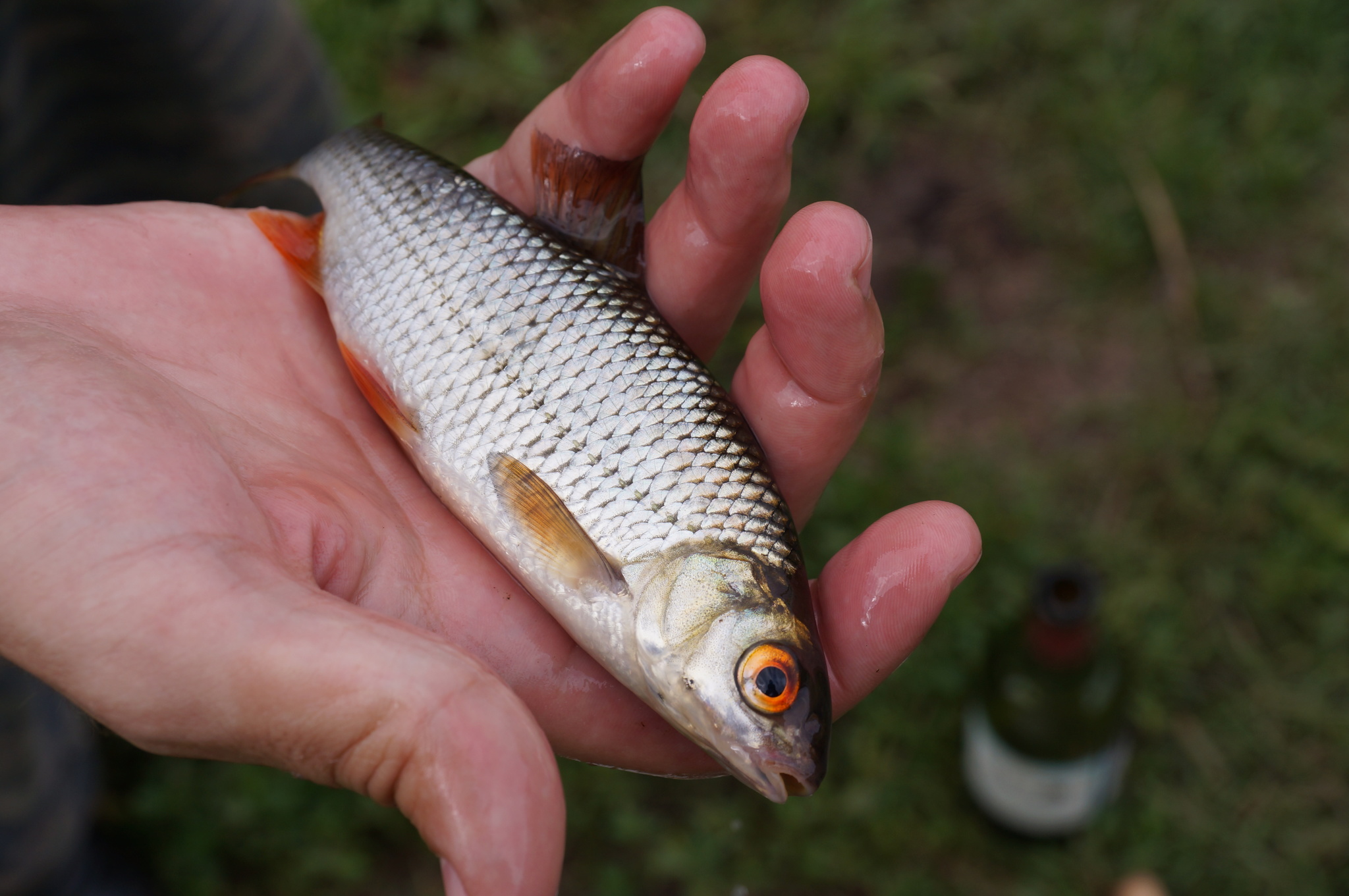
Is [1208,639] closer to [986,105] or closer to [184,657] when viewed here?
[986,105]

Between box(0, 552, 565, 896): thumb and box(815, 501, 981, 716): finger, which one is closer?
box(0, 552, 565, 896): thumb

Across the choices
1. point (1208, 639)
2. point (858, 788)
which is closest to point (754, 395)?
point (858, 788)

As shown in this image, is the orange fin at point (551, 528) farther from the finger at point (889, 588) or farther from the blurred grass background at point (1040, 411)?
the blurred grass background at point (1040, 411)

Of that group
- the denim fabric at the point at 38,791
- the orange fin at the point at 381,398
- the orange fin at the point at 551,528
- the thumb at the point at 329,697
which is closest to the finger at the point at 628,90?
the orange fin at the point at 381,398

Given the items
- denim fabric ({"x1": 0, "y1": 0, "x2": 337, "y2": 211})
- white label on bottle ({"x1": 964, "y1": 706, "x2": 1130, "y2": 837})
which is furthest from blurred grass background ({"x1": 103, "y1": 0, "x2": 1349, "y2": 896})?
denim fabric ({"x1": 0, "y1": 0, "x2": 337, "y2": 211})

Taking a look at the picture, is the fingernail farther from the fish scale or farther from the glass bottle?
the glass bottle

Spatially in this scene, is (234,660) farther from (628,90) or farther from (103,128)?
(103,128)

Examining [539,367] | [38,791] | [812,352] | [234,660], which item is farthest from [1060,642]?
[38,791]
